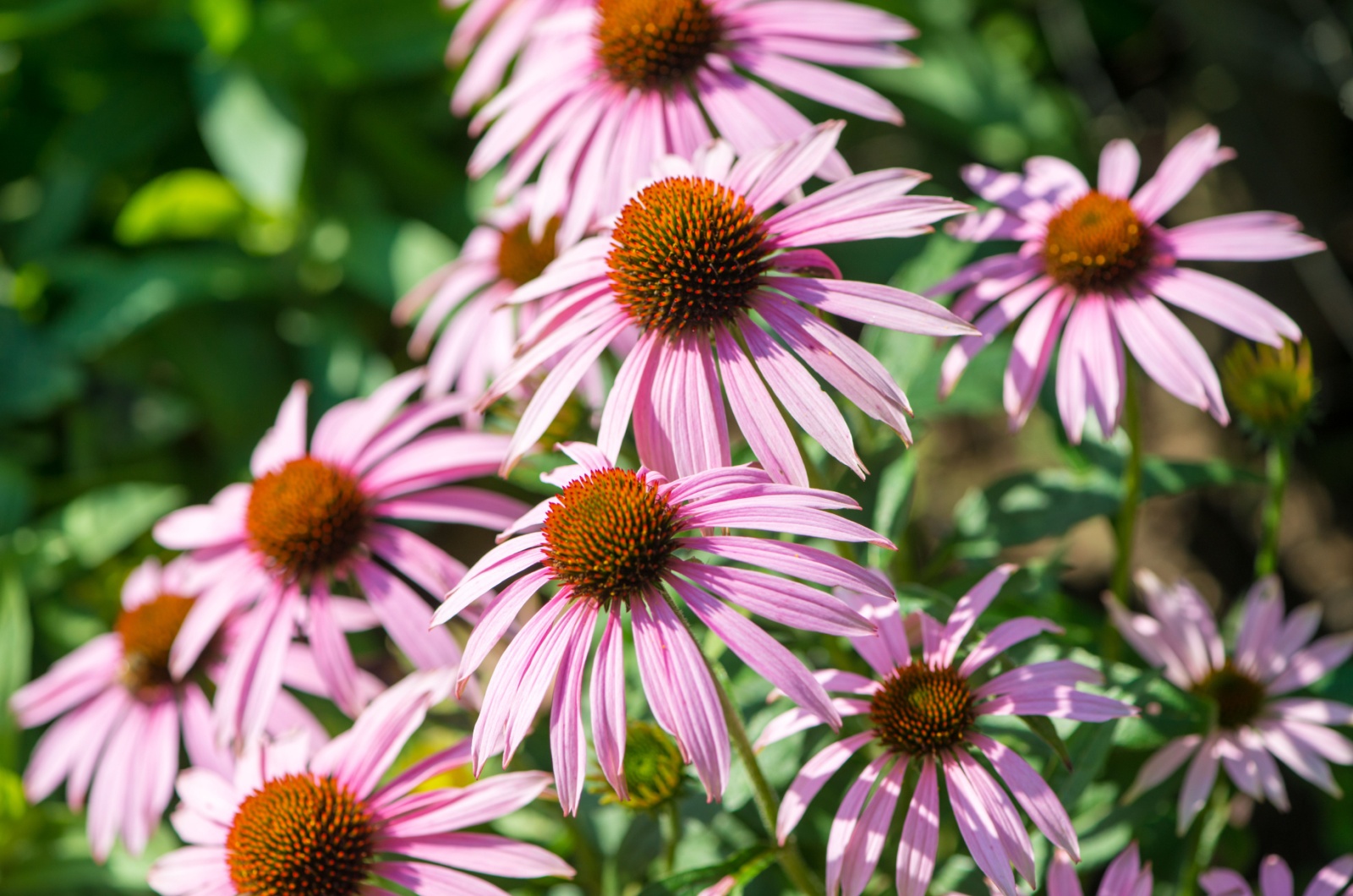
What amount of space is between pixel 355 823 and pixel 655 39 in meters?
0.85

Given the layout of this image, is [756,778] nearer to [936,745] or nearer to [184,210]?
[936,745]

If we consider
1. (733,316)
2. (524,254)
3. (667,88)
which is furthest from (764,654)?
(524,254)

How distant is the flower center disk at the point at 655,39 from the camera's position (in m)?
1.20

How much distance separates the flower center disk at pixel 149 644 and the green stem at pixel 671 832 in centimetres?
70

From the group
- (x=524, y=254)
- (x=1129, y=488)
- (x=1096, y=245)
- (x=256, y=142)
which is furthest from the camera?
(x=256, y=142)

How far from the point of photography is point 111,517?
6.30 feet

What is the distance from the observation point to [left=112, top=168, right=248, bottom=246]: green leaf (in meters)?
2.23

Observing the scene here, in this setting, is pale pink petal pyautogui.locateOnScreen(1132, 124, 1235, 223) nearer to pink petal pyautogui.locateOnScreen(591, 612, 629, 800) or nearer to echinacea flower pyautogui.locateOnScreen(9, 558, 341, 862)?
pink petal pyautogui.locateOnScreen(591, 612, 629, 800)

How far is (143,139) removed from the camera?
2.46 metres

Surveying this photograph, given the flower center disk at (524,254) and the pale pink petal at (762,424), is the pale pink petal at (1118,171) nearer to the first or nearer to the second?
the pale pink petal at (762,424)

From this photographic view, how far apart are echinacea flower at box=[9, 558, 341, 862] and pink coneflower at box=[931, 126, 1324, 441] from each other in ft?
3.14

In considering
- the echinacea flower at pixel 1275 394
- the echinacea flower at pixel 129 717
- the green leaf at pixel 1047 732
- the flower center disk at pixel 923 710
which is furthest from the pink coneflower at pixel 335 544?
the echinacea flower at pixel 1275 394

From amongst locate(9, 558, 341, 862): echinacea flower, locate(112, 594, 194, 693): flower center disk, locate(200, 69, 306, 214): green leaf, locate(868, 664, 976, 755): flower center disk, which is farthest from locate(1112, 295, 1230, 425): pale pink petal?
locate(200, 69, 306, 214): green leaf

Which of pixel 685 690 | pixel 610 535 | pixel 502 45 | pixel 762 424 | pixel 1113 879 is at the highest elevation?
pixel 502 45
